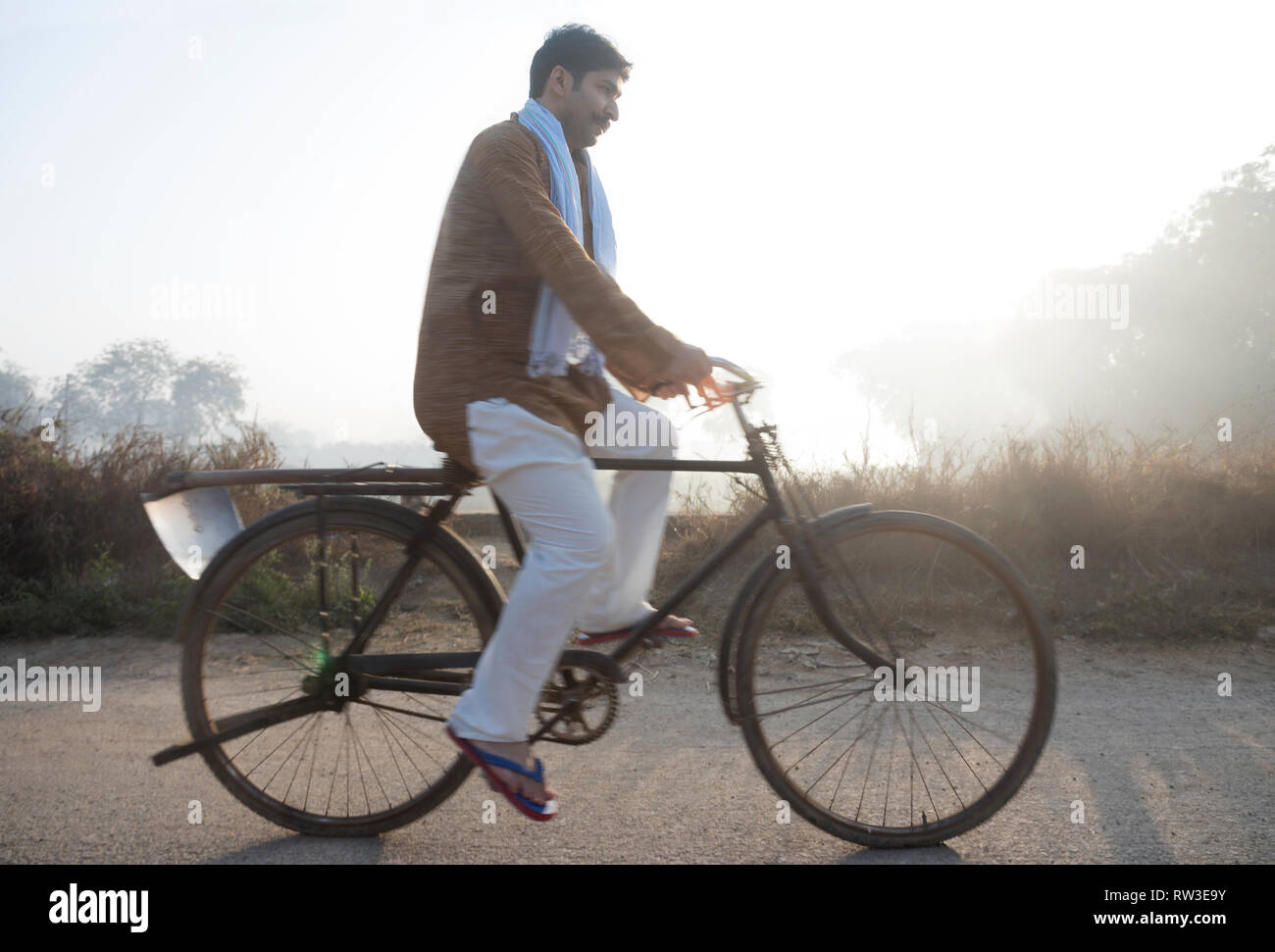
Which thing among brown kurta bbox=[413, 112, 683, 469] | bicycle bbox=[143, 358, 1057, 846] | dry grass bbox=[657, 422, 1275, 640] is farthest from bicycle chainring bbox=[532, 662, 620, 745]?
dry grass bbox=[657, 422, 1275, 640]

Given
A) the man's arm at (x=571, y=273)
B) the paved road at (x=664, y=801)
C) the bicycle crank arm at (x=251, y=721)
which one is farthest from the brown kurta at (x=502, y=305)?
the paved road at (x=664, y=801)

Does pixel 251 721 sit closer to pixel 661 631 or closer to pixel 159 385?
pixel 661 631

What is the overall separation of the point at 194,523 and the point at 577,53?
5.84 ft

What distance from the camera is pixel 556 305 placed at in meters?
2.45

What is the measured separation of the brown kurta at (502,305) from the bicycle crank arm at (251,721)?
2.95 feet

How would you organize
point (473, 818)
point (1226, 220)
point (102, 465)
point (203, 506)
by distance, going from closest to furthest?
1. point (203, 506)
2. point (473, 818)
3. point (102, 465)
4. point (1226, 220)

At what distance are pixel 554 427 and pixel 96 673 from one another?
3.73 m

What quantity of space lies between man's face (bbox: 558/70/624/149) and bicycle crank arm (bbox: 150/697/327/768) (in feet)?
6.12

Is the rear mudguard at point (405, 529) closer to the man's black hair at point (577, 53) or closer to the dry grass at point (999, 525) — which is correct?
the man's black hair at point (577, 53)

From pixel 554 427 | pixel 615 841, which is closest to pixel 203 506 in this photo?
pixel 554 427

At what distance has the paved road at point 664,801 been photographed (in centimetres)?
253

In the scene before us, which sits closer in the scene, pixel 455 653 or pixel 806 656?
pixel 455 653
